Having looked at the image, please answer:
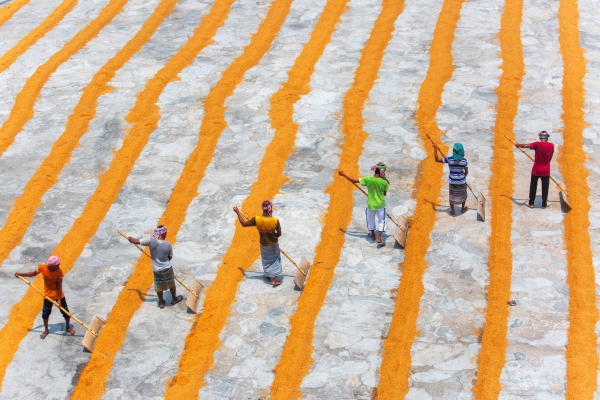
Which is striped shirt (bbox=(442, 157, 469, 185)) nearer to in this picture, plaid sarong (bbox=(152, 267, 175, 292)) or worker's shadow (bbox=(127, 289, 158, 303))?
plaid sarong (bbox=(152, 267, 175, 292))

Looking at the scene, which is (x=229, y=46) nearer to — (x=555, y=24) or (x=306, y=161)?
(x=306, y=161)

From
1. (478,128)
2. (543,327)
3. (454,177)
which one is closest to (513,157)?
(478,128)

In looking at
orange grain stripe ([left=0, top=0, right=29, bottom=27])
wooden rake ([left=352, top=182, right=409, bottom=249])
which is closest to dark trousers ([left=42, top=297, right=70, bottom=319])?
wooden rake ([left=352, top=182, right=409, bottom=249])

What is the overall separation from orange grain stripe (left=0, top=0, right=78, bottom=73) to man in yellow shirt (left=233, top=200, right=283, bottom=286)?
9.49 meters

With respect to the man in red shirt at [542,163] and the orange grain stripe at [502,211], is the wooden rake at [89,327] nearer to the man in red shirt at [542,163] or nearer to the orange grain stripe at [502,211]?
the orange grain stripe at [502,211]

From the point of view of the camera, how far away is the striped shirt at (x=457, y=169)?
12.4m

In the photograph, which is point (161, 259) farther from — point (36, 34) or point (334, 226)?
point (36, 34)

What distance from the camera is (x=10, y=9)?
20.6m

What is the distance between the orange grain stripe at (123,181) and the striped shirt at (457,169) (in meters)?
4.56

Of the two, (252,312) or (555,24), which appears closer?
(252,312)

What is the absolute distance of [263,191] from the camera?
1362 centimetres

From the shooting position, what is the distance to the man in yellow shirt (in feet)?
36.2

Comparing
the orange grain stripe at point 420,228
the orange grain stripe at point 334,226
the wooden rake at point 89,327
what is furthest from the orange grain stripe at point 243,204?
the orange grain stripe at point 420,228

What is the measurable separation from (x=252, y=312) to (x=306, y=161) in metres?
4.14
